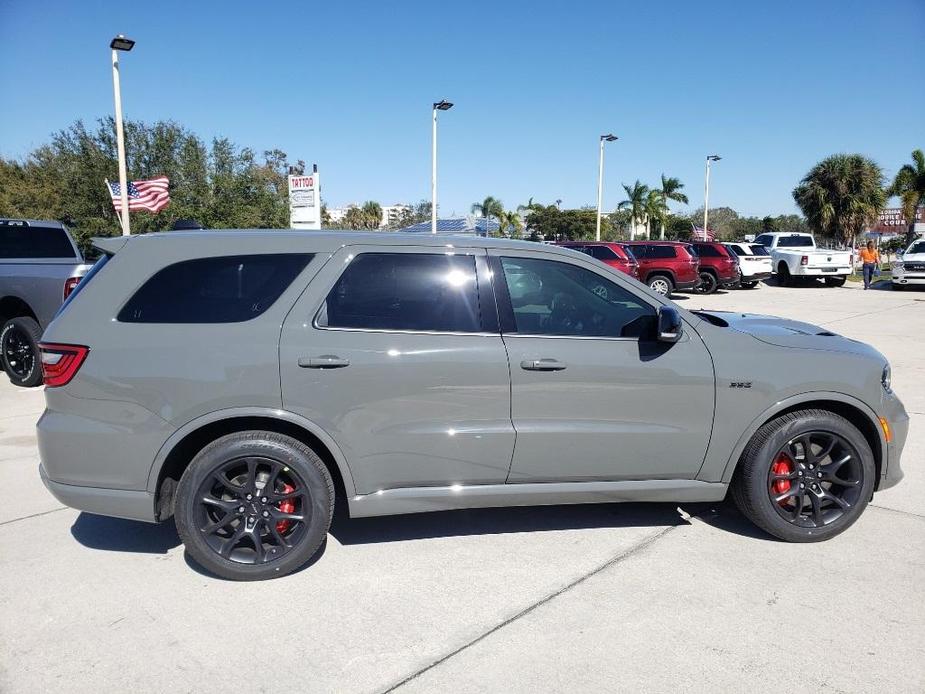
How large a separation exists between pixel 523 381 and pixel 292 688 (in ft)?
5.54

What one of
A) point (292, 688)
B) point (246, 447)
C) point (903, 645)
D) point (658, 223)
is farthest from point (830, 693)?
point (658, 223)

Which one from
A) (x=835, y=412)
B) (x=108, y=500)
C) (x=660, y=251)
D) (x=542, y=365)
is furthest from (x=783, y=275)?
(x=108, y=500)

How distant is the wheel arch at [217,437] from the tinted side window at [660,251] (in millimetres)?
18030

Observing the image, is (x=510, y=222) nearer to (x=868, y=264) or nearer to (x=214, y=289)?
(x=868, y=264)

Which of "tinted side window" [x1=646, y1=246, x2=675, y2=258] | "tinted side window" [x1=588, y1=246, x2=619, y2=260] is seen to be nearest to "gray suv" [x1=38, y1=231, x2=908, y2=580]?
"tinted side window" [x1=588, y1=246, x2=619, y2=260]

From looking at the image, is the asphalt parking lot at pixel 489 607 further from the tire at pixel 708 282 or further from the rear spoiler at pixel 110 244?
the tire at pixel 708 282

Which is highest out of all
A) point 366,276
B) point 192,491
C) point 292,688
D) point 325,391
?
point 366,276

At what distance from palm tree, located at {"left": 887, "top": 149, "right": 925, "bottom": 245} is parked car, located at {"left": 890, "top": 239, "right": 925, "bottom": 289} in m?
23.1

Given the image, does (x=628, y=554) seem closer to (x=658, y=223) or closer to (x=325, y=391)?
(x=325, y=391)

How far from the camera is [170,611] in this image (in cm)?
316

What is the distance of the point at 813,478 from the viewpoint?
3.78 m

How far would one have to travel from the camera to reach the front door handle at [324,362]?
3.31 meters

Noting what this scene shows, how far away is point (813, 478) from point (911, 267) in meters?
22.5

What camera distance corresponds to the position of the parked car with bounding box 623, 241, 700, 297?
65.3 ft
